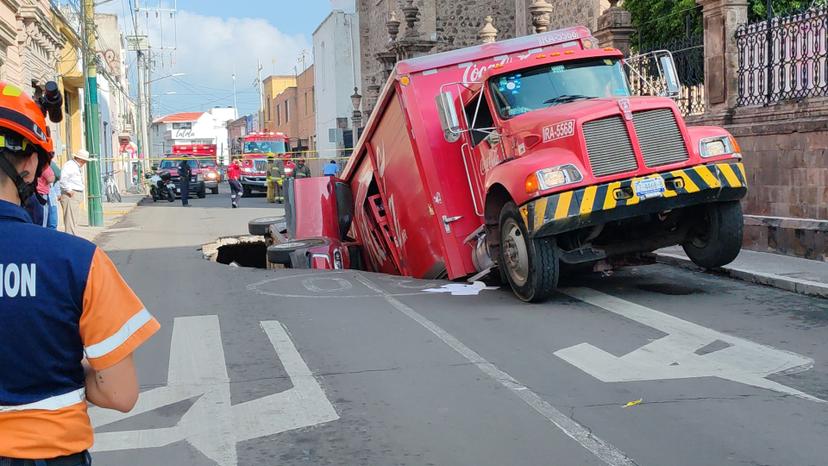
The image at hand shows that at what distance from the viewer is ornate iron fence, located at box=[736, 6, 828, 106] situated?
41.0 ft

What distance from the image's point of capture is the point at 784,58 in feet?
43.4

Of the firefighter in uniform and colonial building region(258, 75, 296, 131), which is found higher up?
colonial building region(258, 75, 296, 131)

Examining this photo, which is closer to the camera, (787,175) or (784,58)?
(787,175)

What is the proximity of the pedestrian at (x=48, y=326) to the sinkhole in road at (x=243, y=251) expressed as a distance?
51.6 feet

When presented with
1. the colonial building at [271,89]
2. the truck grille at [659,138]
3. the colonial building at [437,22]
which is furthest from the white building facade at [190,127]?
the truck grille at [659,138]

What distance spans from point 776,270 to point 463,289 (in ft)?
12.1

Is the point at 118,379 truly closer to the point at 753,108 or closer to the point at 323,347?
the point at 323,347

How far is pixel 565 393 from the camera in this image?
6.18 m

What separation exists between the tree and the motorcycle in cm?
2520

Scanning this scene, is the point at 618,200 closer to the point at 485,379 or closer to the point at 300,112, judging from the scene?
the point at 485,379

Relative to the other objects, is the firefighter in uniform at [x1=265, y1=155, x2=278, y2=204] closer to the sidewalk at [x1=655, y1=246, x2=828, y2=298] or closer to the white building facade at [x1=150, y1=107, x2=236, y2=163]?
the sidewalk at [x1=655, y1=246, x2=828, y2=298]

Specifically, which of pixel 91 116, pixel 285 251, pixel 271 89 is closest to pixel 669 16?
pixel 285 251

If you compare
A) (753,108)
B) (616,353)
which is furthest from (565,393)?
(753,108)

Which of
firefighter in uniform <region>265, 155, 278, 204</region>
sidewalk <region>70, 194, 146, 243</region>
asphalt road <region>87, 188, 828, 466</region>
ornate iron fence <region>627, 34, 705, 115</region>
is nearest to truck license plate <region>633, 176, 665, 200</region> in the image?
asphalt road <region>87, 188, 828, 466</region>
